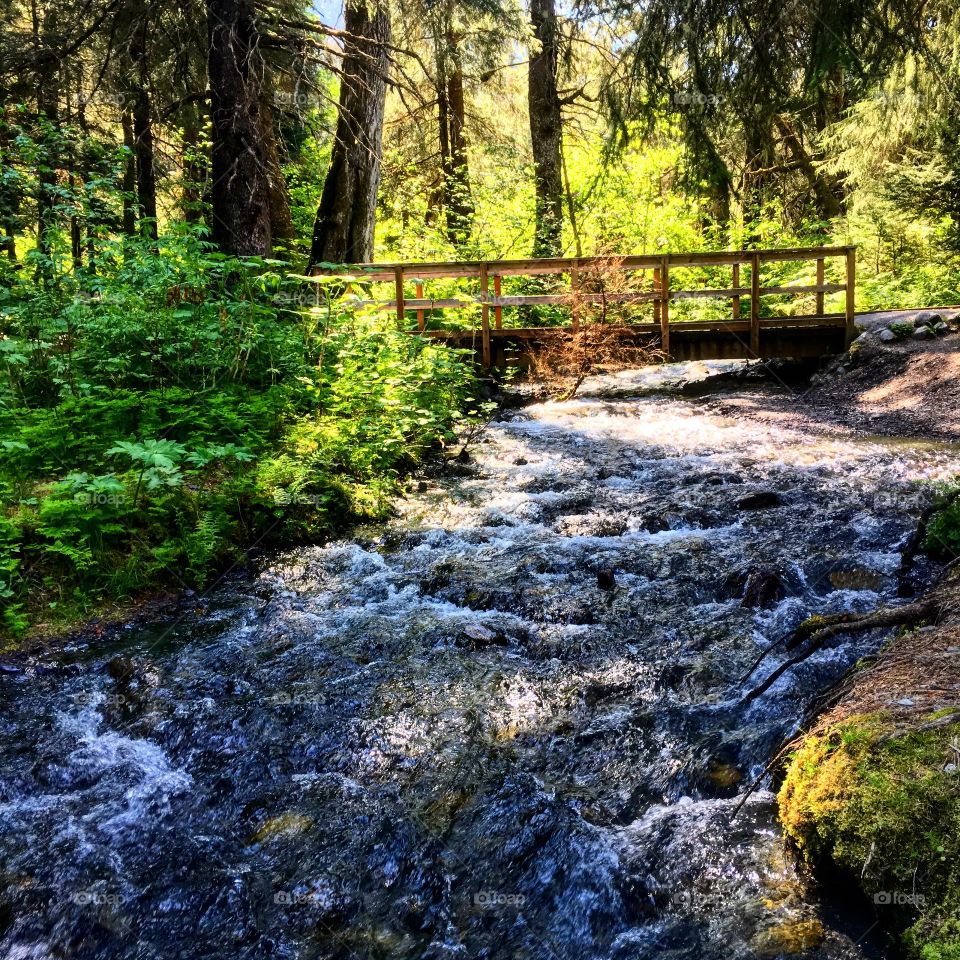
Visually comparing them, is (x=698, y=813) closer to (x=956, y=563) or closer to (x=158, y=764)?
(x=956, y=563)

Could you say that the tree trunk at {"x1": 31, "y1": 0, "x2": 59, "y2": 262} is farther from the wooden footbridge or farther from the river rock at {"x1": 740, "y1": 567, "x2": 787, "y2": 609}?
the river rock at {"x1": 740, "y1": 567, "x2": 787, "y2": 609}

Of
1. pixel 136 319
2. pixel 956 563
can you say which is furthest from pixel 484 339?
pixel 956 563

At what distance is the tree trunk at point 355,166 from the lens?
10836mm

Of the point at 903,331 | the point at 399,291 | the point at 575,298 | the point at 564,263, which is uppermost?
the point at 564,263

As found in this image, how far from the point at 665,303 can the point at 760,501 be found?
6.65 m

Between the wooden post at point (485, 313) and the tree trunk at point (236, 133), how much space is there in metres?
4.01

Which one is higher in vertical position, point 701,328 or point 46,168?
point 46,168

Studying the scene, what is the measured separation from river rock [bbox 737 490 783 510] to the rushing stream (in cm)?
9

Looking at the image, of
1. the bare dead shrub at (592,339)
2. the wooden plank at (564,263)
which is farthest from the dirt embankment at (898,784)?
the wooden plank at (564,263)

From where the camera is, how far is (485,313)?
1202cm

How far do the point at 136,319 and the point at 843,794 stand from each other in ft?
21.8

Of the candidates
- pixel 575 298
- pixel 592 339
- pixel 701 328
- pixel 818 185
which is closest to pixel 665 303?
pixel 701 328

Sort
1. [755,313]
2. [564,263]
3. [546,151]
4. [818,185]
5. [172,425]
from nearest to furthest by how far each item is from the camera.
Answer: [172,425]
[564,263]
[755,313]
[546,151]
[818,185]

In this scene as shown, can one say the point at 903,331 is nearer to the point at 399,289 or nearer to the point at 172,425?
the point at 399,289
